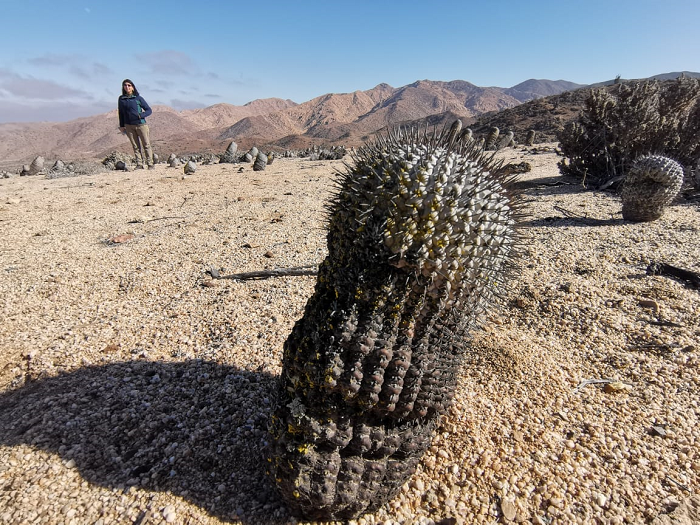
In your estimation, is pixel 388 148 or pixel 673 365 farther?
A: pixel 673 365

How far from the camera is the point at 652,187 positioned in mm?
5688

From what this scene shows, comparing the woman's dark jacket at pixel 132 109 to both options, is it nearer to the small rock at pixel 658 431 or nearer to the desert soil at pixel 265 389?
the desert soil at pixel 265 389

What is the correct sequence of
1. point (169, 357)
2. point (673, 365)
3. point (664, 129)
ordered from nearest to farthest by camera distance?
point (673, 365) → point (169, 357) → point (664, 129)

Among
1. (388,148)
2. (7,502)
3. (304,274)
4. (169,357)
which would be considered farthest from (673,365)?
(7,502)

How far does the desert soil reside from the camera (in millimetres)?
1925

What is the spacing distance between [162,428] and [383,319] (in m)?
1.59

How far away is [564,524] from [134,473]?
2.12 meters

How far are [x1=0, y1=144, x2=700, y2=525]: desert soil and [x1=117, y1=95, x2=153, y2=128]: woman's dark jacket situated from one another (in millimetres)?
8655

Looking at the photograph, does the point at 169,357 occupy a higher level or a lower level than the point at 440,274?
lower

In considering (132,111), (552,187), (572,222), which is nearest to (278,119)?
(132,111)

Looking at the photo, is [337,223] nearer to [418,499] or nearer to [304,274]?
[418,499]

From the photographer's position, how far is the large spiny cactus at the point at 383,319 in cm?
168

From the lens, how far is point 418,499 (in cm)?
197

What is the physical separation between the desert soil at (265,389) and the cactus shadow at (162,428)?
1 centimetres
